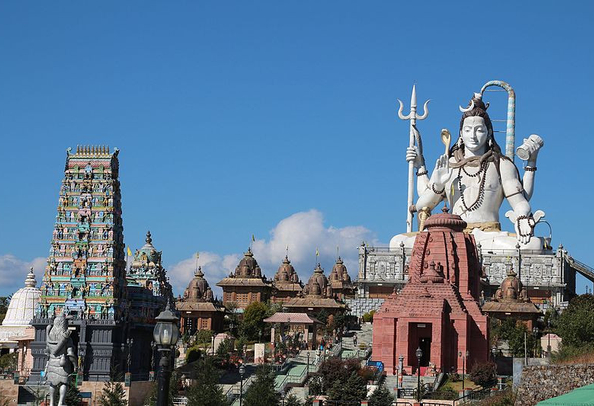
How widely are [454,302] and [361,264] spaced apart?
28570 millimetres

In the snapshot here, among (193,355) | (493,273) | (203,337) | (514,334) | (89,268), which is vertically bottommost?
(193,355)

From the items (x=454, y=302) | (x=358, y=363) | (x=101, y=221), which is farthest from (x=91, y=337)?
(x=454, y=302)

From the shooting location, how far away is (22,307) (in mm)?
74750

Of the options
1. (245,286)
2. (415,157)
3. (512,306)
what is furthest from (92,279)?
(415,157)

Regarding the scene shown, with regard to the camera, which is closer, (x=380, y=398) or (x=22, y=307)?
(x=380, y=398)

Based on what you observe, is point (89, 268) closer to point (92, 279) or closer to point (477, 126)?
point (92, 279)

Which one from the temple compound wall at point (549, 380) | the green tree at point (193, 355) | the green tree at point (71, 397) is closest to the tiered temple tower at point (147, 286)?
the green tree at point (193, 355)

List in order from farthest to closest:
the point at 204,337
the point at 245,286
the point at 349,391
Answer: the point at 245,286 < the point at 204,337 < the point at 349,391

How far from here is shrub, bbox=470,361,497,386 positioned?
47000 mm

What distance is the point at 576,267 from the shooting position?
82688 millimetres

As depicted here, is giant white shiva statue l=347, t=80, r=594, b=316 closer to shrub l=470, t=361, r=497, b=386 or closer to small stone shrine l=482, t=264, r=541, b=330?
small stone shrine l=482, t=264, r=541, b=330

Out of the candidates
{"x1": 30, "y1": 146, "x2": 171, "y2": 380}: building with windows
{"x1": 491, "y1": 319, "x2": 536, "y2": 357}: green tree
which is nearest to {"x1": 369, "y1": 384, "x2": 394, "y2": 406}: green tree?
{"x1": 30, "y1": 146, "x2": 171, "y2": 380}: building with windows

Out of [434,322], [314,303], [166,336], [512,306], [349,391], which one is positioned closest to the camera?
[166,336]

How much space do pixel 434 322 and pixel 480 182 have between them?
3274 centimetres
